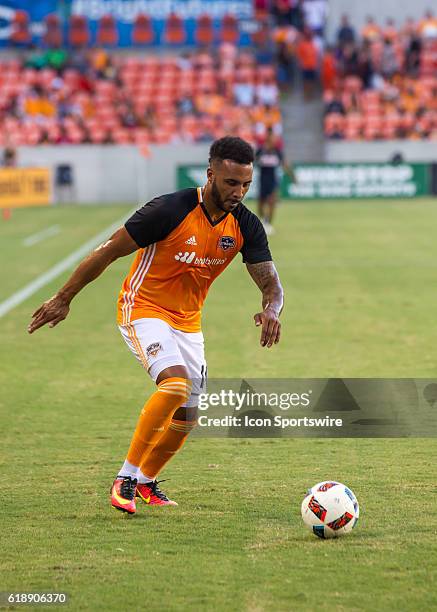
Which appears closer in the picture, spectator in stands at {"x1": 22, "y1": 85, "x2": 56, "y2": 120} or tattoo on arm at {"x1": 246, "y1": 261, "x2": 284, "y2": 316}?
tattoo on arm at {"x1": 246, "y1": 261, "x2": 284, "y2": 316}

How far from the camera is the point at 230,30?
4128 cm

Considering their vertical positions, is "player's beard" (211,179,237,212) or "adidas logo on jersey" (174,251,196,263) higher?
"player's beard" (211,179,237,212)

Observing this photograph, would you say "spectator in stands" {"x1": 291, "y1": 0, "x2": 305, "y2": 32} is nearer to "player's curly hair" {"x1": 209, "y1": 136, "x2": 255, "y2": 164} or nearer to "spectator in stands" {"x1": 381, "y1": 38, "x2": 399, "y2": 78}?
"spectator in stands" {"x1": 381, "y1": 38, "x2": 399, "y2": 78}

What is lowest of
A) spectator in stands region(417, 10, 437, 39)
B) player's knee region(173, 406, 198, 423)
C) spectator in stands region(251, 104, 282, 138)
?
spectator in stands region(251, 104, 282, 138)

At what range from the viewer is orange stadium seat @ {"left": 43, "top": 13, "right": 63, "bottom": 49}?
41.6m

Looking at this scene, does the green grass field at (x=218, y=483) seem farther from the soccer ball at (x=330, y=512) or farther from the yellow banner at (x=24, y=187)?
the yellow banner at (x=24, y=187)

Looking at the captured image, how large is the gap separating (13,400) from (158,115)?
3075 cm

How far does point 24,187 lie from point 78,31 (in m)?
9.35

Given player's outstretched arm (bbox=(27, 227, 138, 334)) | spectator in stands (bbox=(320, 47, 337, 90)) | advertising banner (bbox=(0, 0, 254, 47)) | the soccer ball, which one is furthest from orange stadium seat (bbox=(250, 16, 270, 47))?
the soccer ball

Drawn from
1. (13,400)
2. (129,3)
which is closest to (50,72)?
(129,3)

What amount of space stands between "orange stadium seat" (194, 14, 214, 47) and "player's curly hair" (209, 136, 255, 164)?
36.4 m

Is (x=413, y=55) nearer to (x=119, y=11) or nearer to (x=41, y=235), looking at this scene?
(x=119, y=11)

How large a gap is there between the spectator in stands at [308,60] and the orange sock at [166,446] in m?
34.6

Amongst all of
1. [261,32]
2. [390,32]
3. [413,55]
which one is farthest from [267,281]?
[261,32]
